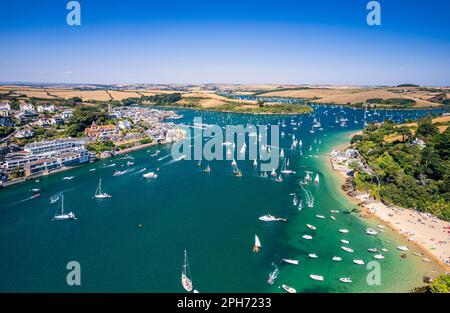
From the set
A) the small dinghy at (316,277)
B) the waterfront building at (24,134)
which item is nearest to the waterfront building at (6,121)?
the waterfront building at (24,134)

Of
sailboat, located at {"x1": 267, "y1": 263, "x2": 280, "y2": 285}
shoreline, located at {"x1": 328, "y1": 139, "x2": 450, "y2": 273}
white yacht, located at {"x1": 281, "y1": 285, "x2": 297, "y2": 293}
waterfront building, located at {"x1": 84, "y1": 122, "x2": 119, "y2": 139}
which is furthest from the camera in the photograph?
waterfront building, located at {"x1": 84, "y1": 122, "x2": 119, "y2": 139}

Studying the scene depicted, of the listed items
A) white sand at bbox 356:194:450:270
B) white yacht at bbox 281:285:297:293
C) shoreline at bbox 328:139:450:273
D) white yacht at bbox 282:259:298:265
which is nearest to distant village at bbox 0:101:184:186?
white yacht at bbox 282:259:298:265

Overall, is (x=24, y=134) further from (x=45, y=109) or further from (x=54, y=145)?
(x=45, y=109)

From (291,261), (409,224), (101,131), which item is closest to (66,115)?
(101,131)

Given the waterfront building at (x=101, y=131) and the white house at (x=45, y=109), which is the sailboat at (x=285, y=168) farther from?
the white house at (x=45, y=109)

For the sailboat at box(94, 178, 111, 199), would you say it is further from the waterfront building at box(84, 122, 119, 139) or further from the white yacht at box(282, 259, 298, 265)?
the waterfront building at box(84, 122, 119, 139)
